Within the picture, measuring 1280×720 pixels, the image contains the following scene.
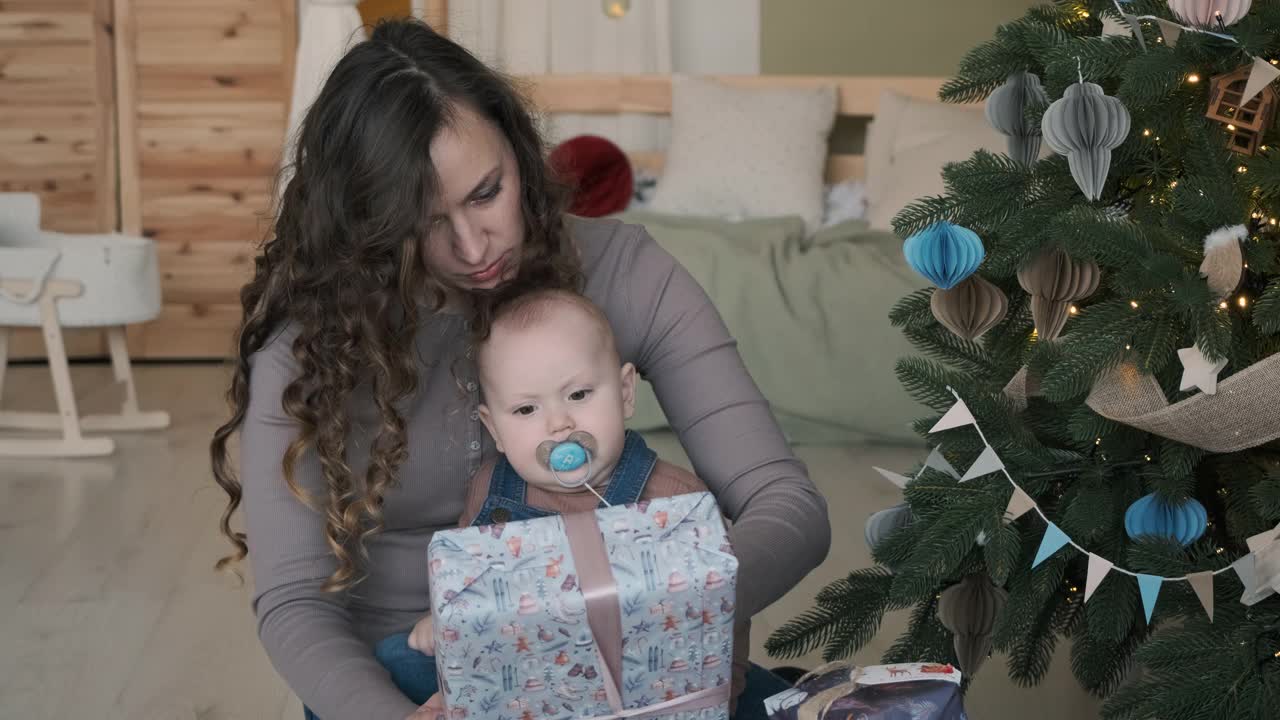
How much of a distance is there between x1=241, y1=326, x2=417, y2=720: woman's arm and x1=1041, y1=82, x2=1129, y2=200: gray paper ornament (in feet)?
2.50

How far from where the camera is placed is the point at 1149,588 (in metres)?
1.28

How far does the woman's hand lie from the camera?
110 centimetres

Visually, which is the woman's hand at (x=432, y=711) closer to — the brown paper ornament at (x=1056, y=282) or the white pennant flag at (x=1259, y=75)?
the brown paper ornament at (x=1056, y=282)

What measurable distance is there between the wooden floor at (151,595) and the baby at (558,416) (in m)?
0.97

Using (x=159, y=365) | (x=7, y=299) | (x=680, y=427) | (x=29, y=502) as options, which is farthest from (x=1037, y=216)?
(x=159, y=365)

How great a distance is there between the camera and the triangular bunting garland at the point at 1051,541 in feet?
4.34

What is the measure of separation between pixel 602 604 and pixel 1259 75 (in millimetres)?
721

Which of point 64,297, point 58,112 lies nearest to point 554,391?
point 64,297

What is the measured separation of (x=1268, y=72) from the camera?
3.78 ft

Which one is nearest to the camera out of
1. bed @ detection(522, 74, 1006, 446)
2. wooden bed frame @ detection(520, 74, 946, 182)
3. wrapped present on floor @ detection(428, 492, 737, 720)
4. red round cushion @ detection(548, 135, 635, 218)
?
wrapped present on floor @ detection(428, 492, 737, 720)

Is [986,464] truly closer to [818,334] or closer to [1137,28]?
[1137,28]

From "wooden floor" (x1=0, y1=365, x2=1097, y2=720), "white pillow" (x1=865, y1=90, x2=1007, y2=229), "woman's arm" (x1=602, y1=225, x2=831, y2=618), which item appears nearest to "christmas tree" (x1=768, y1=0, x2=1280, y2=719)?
"woman's arm" (x1=602, y1=225, x2=831, y2=618)

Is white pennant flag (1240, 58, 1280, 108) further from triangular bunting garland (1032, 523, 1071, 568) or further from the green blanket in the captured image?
the green blanket

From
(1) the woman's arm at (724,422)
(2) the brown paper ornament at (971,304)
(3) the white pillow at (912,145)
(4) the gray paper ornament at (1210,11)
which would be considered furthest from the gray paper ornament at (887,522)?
(3) the white pillow at (912,145)
